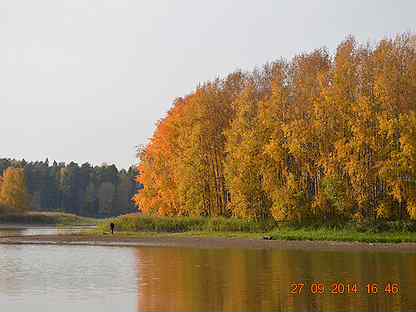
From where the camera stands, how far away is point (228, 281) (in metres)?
26.7

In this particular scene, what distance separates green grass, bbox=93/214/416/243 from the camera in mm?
51528

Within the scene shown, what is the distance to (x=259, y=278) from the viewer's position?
90.2 feet

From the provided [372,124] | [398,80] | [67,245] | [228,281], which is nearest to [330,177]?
[372,124]

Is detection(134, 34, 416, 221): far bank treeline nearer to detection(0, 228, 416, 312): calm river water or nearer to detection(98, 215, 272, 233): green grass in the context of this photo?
detection(98, 215, 272, 233): green grass

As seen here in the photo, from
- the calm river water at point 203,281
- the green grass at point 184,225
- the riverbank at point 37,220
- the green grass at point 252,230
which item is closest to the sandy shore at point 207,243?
the green grass at point 252,230

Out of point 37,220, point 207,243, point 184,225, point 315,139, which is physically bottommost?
point 207,243

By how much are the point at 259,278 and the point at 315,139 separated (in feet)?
107

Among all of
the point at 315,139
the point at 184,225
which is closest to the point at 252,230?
the point at 184,225

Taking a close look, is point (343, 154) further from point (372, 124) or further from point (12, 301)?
point (12, 301)

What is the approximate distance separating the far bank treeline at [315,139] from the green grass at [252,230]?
1.36 m

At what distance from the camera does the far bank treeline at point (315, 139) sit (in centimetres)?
5419

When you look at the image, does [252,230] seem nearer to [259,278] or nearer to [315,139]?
[315,139]

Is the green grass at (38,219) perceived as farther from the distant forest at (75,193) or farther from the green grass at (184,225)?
the distant forest at (75,193)

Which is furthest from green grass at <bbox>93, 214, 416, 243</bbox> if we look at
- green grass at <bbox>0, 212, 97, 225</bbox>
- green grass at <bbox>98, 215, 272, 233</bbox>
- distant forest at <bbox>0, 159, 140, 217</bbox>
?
distant forest at <bbox>0, 159, 140, 217</bbox>
